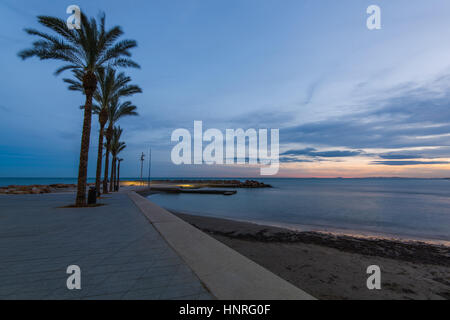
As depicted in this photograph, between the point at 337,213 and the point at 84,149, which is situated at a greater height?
the point at 84,149

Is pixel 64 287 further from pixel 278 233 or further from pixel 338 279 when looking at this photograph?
pixel 278 233

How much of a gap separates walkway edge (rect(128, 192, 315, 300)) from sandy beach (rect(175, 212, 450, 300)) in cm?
215

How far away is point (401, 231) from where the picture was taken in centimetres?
1428

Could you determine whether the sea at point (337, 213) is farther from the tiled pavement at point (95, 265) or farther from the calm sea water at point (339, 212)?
the tiled pavement at point (95, 265)

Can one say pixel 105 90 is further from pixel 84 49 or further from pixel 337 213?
pixel 337 213

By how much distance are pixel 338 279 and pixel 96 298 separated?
18.5 ft

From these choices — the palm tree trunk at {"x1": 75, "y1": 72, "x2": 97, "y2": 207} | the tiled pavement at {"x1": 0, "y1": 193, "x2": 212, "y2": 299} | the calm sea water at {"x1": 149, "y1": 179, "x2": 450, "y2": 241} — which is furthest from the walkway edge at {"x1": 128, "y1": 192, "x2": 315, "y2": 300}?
the calm sea water at {"x1": 149, "y1": 179, "x2": 450, "y2": 241}

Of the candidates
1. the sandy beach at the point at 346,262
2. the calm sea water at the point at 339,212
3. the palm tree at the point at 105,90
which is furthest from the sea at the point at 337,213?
the palm tree at the point at 105,90

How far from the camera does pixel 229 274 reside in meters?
3.28

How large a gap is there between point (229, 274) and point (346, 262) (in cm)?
569

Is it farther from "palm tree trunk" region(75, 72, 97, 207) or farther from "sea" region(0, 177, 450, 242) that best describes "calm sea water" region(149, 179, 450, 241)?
"palm tree trunk" region(75, 72, 97, 207)

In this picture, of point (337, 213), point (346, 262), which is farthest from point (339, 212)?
A: point (346, 262)

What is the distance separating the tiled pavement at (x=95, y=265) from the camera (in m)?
2.78
